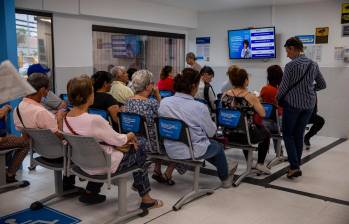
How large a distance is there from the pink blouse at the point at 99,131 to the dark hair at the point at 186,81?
82 centimetres

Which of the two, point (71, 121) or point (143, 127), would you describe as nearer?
point (71, 121)

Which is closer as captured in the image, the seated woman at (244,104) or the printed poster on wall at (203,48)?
the seated woman at (244,104)

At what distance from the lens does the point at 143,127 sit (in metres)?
3.32

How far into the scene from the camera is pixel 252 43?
25.0 feet

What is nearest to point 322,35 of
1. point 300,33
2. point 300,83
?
point 300,33

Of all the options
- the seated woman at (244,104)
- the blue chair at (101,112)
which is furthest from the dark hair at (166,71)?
the blue chair at (101,112)

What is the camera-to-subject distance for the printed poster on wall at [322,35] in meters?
6.72

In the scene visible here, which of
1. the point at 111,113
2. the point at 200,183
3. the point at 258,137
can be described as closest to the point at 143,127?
the point at 111,113

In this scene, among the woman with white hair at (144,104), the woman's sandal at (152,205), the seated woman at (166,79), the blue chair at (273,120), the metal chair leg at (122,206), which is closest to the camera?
the metal chair leg at (122,206)

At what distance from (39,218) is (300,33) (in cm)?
601

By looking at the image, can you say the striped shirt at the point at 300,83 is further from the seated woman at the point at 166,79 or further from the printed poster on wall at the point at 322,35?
the printed poster on wall at the point at 322,35

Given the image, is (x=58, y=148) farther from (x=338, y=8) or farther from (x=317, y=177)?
(x=338, y=8)

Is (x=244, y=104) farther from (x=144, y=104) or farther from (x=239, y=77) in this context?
(x=144, y=104)

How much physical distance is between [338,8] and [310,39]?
0.73 m
